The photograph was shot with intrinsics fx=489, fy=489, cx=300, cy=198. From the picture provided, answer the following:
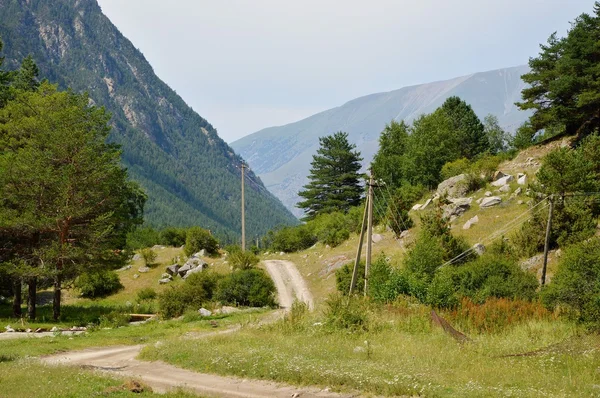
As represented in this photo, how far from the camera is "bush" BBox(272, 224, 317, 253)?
5831 centimetres

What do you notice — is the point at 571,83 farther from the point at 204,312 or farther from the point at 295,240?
the point at 204,312

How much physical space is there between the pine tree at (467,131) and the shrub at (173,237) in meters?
39.2

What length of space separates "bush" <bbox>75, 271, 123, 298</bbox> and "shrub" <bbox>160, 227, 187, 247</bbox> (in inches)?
635

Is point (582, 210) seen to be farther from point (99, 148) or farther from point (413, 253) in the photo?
point (99, 148)

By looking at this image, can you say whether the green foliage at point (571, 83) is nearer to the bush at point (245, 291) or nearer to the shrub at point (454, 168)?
the shrub at point (454, 168)

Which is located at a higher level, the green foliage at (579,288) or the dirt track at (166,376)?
the green foliage at (579,288)

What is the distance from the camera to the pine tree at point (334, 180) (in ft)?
240

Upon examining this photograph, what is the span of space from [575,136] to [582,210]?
1952cm

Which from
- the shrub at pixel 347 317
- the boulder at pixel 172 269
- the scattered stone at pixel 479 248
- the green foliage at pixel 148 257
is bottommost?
the shrub at pixel 347 317

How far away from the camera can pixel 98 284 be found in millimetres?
42281

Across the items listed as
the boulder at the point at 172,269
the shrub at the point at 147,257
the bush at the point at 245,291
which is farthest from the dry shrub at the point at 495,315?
the shrub at the point at 147,257

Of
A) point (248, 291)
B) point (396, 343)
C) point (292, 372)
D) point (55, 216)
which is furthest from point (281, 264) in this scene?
point (292, 372)

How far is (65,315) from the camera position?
96.7ft

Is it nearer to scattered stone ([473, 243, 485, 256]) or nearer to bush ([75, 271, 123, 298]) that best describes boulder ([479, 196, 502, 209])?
scattered stone ([473, 243, 485, 256])
